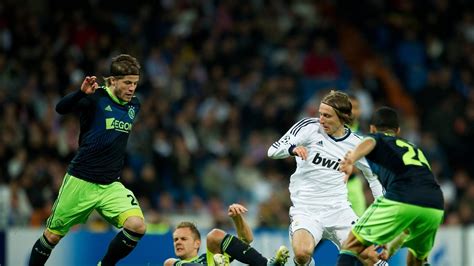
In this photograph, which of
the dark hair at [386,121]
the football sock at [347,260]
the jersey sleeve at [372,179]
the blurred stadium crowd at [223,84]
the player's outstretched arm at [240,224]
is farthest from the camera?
the blurred stadium crowd at [223,84]

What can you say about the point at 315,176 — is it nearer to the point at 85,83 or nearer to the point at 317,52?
the point at 85,83

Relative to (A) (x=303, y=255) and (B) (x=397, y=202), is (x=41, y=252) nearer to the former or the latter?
(A) (x=303, y=255)

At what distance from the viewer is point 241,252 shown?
9273 millimetres

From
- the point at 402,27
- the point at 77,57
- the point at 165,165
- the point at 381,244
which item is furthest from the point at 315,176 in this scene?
the point at 402,27

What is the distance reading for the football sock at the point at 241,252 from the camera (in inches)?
364

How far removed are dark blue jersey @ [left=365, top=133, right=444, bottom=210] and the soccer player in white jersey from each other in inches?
42.3

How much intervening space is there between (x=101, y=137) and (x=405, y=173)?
9.08 feet

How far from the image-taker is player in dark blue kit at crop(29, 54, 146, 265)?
9070 mm

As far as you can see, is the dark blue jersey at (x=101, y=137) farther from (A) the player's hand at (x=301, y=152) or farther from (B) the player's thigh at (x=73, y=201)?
(A) the player's hand at (x=301, y=152)

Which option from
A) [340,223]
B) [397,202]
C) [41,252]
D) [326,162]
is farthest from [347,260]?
[41,252]

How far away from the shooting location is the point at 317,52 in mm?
19172

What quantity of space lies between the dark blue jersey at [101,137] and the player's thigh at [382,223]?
235 cm

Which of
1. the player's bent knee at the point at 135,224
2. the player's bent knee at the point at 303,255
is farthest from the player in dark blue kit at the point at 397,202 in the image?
the player's bent knee at the point at 135,224

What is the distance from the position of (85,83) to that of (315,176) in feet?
7.79
